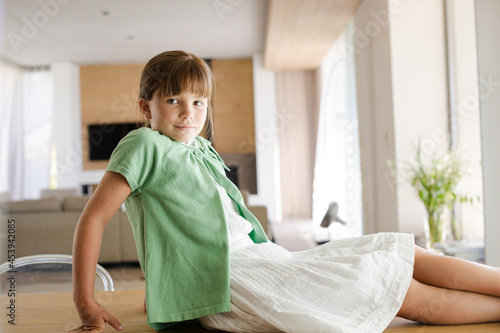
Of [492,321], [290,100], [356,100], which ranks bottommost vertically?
[492,321]

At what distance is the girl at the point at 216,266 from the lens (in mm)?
808

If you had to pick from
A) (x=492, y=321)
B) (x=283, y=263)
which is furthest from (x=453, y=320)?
(x=283, y=263)

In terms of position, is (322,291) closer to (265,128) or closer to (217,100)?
(265,128)

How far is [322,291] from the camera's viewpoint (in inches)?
32.3

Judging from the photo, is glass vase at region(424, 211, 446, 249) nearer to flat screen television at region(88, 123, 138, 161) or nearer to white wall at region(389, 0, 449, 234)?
white wall at region(389, 0, 449, 234)

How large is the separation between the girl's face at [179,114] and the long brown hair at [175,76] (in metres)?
0.01

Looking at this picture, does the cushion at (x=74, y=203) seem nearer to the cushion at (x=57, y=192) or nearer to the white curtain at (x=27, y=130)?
the cushion at (x=57, y=192)

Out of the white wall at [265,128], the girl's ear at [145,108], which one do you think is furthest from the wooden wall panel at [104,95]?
the girl's ear at [145,108]

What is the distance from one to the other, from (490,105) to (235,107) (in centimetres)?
634

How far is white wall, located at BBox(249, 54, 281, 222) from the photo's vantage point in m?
8.38

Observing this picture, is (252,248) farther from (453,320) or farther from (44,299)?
(44,299)

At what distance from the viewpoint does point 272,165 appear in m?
8.37

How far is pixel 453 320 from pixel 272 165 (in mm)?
7498

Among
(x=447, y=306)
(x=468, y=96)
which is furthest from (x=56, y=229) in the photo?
(x=447, y=306)
